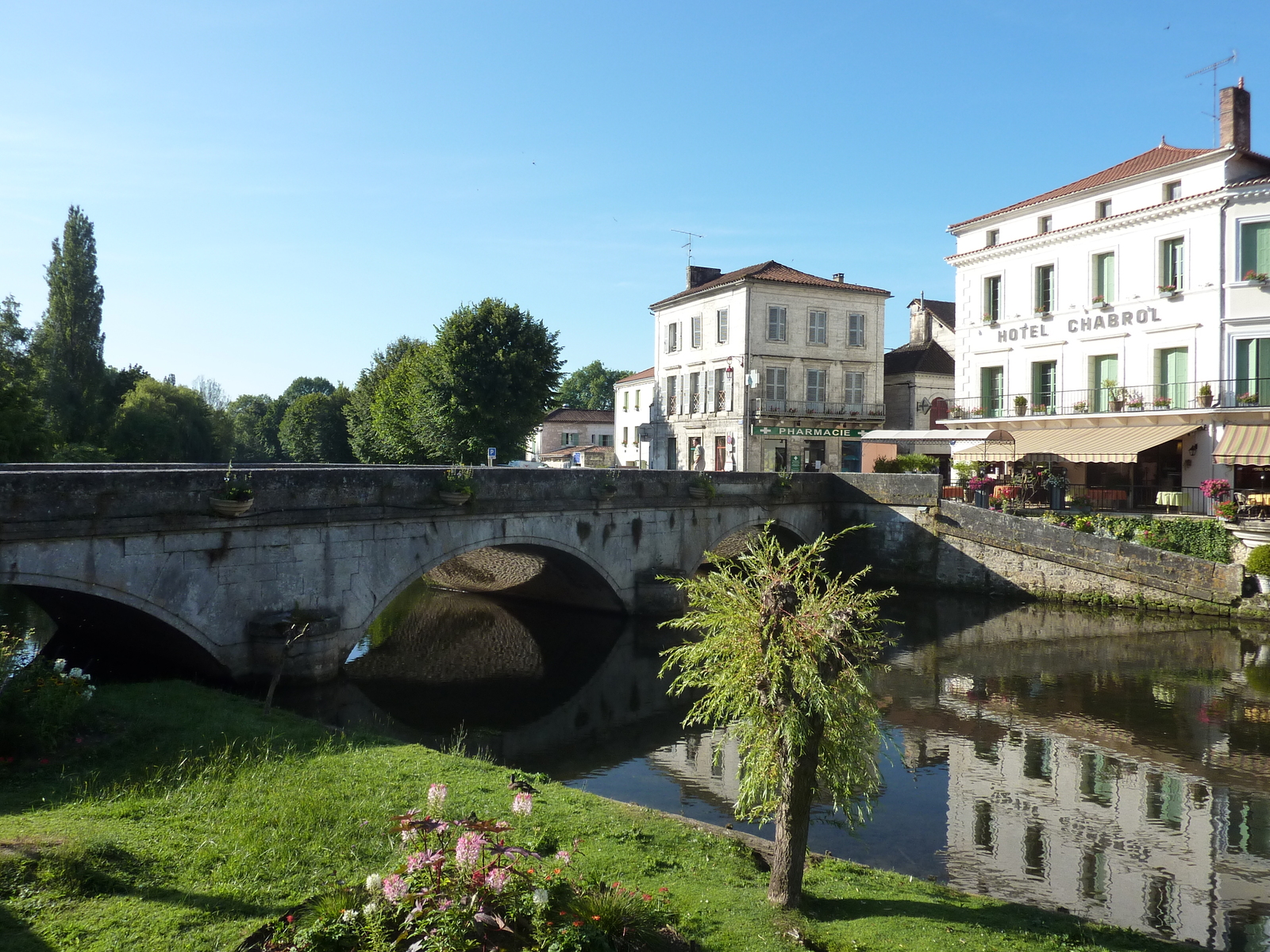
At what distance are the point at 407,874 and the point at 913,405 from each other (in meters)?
40.9

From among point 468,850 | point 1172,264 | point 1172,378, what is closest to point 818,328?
point 1172,264

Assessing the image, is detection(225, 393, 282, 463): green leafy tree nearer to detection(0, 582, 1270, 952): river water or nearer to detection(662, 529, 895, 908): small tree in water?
detection(0, 582, 1270, 952): river water

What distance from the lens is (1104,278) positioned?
90.6ft

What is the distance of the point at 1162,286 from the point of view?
2559cm

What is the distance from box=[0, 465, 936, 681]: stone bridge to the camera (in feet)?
37.4

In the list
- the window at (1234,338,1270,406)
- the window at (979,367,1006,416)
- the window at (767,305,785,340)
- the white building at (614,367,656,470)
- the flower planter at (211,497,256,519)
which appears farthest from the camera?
the white building at (614,367,656,470)

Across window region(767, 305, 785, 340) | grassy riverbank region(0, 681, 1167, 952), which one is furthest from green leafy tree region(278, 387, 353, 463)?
grassy riverbank region(0, 681, 1167, 952)

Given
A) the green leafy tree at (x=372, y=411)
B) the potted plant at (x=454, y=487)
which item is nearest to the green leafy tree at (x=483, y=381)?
the green leafy tree at (x=372, y=411)

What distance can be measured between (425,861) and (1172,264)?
28346 millimetres

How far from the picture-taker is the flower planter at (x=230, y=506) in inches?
499

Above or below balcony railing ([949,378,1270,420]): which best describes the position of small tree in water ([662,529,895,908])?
below

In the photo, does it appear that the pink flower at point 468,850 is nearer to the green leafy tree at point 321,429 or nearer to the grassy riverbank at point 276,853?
the grassy riverbank at point 276,853

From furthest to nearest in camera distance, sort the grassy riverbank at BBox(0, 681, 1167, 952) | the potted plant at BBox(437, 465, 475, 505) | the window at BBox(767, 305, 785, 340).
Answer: the window at BBox(767, 305, 785, 340), the potted plant at BBox(437, 465, 475, 505), the grassy riverbank at BBox(0, 681, 1167, 952)

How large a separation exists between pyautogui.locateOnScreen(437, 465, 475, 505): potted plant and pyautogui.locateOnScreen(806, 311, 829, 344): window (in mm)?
27149
